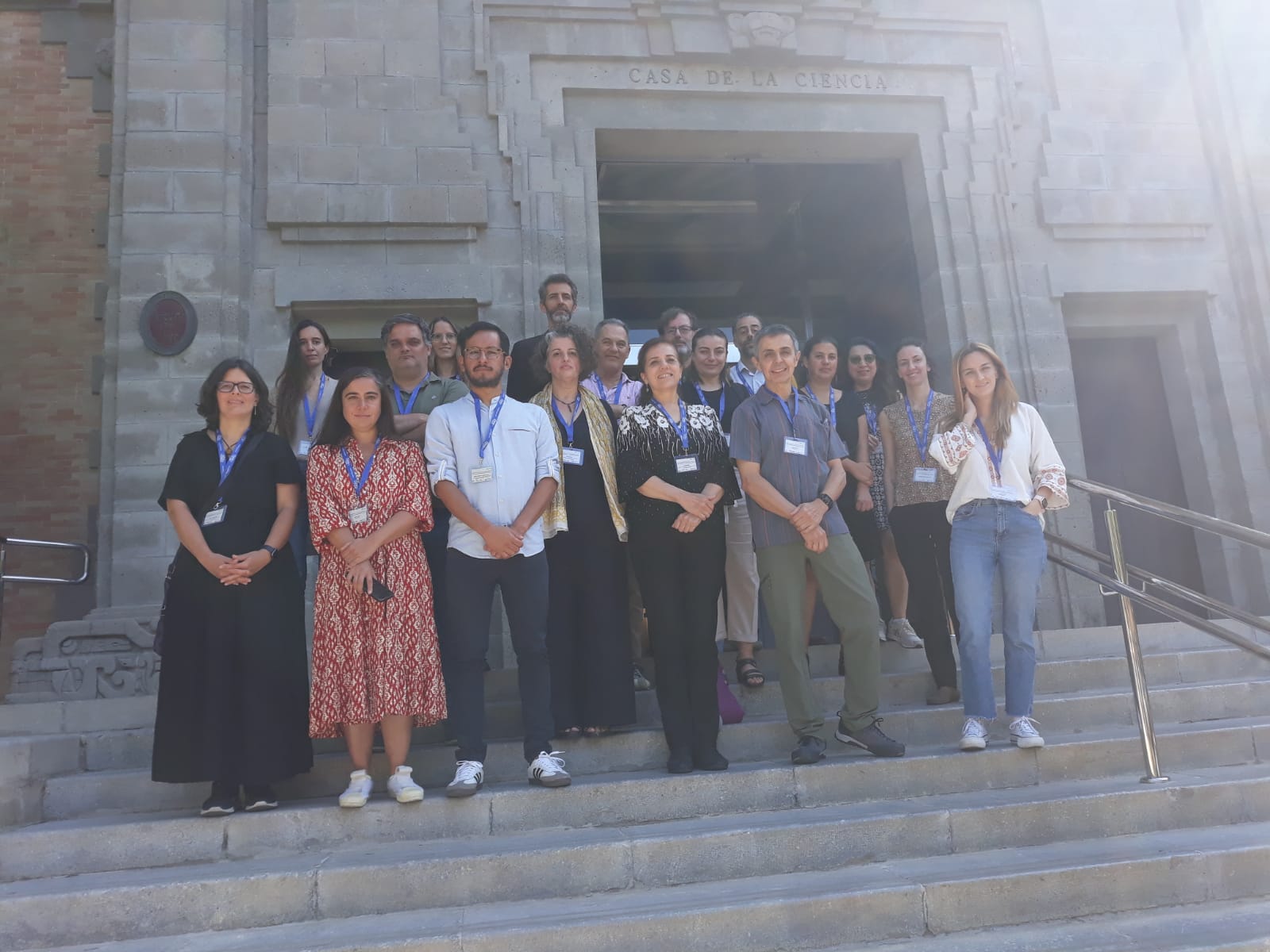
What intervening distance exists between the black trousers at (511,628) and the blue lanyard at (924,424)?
2.31 metres

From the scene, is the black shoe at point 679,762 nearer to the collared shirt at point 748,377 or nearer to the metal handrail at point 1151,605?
the metal handrail at point 1151,605

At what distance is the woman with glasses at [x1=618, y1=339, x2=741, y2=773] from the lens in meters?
→ 4.38

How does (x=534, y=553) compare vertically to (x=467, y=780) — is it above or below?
above

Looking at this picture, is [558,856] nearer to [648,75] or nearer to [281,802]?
[281,802]

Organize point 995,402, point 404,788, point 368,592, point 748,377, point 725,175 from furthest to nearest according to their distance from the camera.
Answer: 1. point 725,175
2. point 748,377
3. point 995,402
4. point 368,592
5. point 404,788

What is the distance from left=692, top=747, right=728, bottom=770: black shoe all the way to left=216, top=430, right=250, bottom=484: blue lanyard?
2432 mm

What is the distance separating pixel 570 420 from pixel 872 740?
6.79ft

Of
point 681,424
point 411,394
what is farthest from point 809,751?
point 411,394

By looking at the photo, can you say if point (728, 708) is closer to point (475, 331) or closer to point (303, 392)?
point (475, 331)

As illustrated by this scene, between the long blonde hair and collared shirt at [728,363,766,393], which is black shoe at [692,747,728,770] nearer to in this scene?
the long blonde hair

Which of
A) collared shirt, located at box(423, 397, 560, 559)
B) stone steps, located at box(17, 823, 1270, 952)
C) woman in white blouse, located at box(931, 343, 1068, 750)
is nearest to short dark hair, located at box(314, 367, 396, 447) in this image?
collared shirt, located at box(423, 397, 560, 559)

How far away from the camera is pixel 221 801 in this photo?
13.0 feet

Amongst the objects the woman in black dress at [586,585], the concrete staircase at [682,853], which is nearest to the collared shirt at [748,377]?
the woman in black dress at [586,585]

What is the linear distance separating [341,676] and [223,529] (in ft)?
2.74
